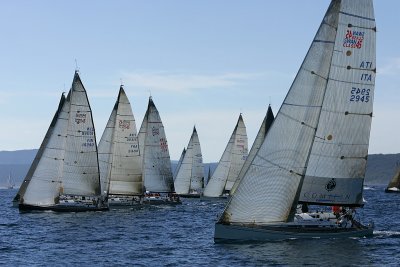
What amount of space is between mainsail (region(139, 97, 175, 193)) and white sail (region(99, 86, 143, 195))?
24.1 feet

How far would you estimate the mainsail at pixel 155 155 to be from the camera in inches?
3312

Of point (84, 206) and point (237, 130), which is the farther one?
point (237, 130)

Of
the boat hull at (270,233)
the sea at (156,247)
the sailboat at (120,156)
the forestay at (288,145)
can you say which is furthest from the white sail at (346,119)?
the sailboat at (120,156)

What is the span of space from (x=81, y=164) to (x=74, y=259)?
89.4 feet

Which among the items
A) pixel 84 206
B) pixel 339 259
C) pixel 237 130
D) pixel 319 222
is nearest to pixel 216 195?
pixel 237 130

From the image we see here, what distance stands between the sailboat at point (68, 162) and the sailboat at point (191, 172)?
45.4m

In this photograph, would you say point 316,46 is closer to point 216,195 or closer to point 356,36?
point 356,36

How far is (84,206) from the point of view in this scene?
67375 mm

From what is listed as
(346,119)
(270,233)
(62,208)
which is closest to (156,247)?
(270,233)

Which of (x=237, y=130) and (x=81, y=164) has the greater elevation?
(x=237, y=130)

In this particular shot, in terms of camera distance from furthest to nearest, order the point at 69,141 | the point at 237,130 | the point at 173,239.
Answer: the point at 237,130, the point at 69,141, the point at 173,239

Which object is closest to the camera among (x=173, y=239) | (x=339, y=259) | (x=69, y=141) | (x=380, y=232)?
(x=339, y=259)

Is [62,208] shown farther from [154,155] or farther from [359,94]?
[359,94]

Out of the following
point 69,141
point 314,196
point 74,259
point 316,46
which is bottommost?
point 74,259
